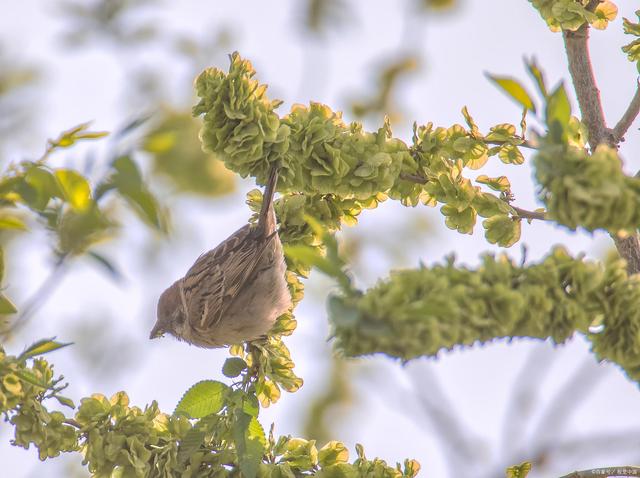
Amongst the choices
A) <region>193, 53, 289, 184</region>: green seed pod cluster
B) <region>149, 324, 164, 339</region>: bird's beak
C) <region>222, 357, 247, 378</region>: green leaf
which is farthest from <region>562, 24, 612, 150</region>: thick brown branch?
<region>149, 324, 164, 339</region>: bird's beak

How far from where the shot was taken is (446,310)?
1729mm

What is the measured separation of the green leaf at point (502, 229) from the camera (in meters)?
2.74

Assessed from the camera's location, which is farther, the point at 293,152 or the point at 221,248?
the point at 221,248

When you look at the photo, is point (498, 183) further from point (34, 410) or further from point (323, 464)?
point (34, 410)

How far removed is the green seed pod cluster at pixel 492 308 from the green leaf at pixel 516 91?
1.21ft

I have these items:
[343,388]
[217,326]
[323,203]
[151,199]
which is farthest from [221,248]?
[151,199]

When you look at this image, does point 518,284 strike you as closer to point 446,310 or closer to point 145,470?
point 446,310

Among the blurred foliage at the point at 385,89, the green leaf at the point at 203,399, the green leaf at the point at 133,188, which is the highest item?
the blurred foliage at the point at 385,89

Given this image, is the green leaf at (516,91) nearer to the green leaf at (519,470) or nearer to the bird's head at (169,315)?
the green leaf at (519,470)

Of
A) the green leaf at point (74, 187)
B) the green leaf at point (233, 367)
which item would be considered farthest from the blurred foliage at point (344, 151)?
the green leaf at point (74, 187)

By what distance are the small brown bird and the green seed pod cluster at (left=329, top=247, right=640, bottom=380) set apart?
5.78ft

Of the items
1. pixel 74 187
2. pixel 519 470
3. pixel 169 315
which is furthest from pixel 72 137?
pixel 169 315

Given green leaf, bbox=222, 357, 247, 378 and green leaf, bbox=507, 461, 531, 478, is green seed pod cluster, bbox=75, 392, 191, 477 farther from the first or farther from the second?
green leaf, bbox=507, 461, 531, 478

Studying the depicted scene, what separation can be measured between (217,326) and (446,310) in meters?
2.81
